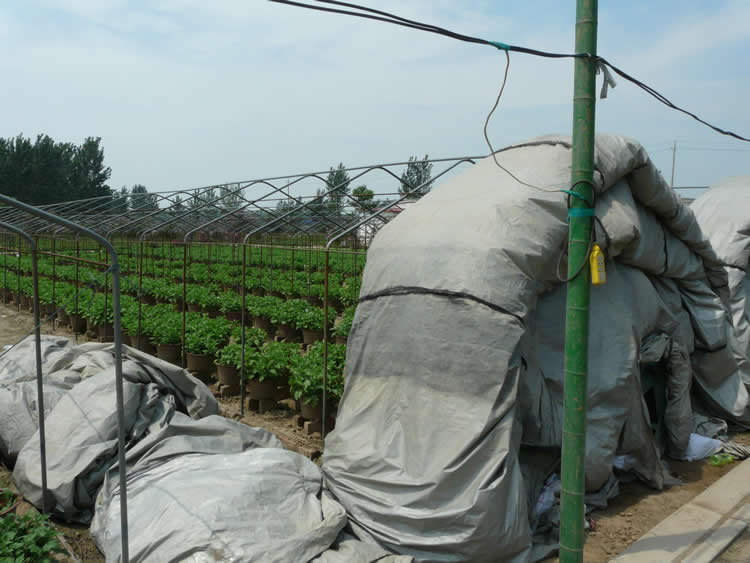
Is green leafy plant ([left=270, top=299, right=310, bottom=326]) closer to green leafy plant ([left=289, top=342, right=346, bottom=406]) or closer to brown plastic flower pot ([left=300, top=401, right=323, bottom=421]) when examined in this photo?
green leafy plant ([left=289, top=342, right=346, bottom=406])

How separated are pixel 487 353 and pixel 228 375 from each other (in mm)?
4299

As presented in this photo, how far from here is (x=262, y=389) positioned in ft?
21.5

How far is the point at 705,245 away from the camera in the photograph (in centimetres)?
580

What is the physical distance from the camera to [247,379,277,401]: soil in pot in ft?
21.5

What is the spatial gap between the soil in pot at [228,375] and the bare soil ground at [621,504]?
0.54 metres

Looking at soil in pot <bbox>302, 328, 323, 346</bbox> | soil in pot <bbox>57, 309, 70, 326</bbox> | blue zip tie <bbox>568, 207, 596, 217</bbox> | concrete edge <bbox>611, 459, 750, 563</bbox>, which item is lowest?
soil in pot <bbox>57, 309, 70, 326</bbox>

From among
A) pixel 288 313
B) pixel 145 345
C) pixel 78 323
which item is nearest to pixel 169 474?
pixel 145 345

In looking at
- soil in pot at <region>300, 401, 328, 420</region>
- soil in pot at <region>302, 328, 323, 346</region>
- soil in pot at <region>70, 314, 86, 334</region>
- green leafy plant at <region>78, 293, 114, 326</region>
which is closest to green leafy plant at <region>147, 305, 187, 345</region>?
green leafy plant at <region>78, 293, 114, 326</region>

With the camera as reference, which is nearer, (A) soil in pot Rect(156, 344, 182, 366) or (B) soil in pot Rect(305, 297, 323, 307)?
(A) soil in pot Rect(156, 344, 182, 366)

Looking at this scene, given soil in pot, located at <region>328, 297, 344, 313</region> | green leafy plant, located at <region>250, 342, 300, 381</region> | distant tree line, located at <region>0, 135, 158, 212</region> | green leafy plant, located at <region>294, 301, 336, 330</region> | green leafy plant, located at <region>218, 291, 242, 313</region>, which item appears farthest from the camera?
distant tree line, located at <region>0, 135, 158, 212</region>

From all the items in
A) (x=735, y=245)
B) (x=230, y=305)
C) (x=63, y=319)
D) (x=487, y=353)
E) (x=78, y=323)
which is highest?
(x=735, y=245)

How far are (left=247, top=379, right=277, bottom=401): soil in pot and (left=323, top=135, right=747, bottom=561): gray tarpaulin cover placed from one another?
2259 mm

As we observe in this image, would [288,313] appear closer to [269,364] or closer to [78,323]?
[269,364]

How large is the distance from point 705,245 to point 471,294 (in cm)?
337
